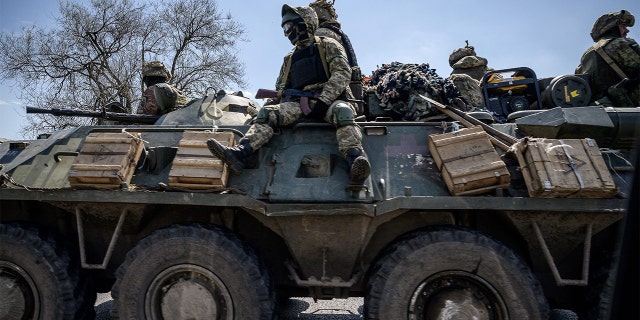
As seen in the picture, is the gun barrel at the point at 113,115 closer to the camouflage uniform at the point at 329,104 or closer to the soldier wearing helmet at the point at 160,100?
the soldier wearing helmet at the point at 160,100

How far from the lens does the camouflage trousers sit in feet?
12.8

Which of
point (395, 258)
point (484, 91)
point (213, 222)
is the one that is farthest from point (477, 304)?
point (484, 91)

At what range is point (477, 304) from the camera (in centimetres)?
344

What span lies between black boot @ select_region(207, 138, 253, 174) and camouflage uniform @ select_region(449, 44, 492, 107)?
2.98 m

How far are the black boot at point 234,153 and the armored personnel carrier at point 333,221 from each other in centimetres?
11

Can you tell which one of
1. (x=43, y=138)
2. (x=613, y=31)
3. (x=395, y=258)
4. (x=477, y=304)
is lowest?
(x=477, y=304)

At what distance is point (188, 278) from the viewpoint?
3758 mm

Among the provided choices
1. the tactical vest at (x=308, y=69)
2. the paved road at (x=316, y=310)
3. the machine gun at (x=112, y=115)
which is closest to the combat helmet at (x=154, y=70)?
the machine gun at (x=112, y=115)

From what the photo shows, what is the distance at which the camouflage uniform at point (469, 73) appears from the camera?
5.72 m

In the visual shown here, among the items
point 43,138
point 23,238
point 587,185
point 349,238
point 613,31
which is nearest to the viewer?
point 587,185

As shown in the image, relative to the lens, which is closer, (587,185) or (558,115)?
(587,185)

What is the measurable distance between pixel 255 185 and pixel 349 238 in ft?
3.03

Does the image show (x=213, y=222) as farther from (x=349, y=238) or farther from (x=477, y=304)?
(x=477, y=304)

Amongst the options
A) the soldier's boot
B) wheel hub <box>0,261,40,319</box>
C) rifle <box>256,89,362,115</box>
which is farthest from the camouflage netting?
wheel hub <box>0,261,40,319</box>
